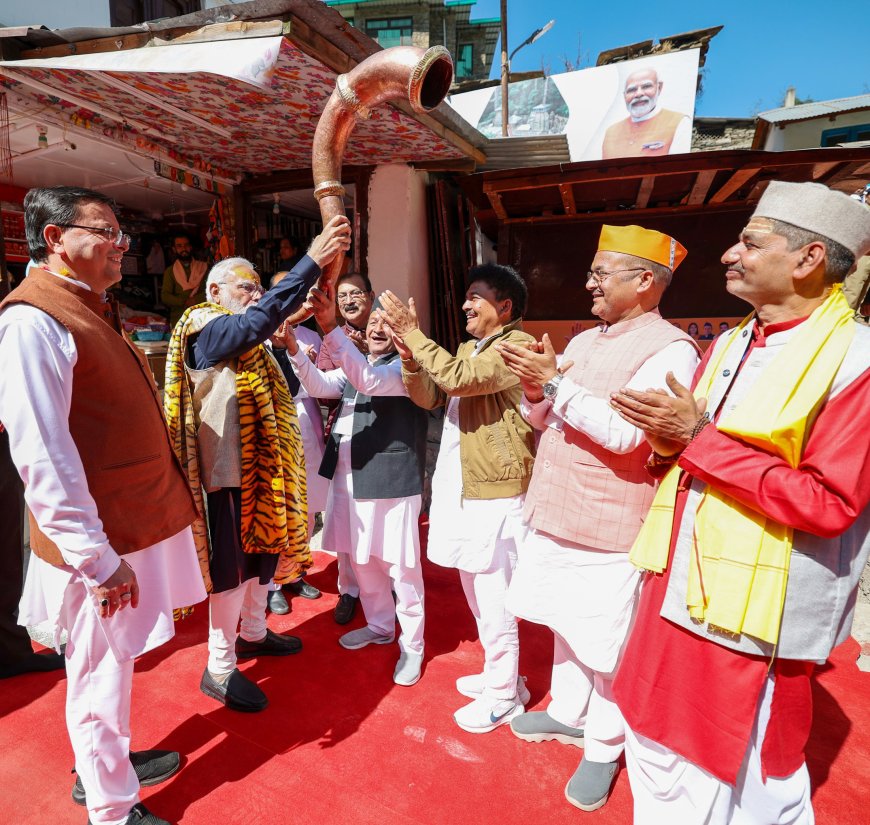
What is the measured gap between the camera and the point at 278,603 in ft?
11.4

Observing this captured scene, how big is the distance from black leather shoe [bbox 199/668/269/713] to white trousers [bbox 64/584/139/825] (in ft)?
2.25

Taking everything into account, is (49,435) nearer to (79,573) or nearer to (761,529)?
(79,573)

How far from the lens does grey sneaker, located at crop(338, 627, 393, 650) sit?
3.07 metres

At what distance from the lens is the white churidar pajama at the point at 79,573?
152cm

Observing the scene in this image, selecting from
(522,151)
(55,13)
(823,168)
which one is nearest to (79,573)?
(522,151)

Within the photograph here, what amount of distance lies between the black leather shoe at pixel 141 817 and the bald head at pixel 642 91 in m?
13.5

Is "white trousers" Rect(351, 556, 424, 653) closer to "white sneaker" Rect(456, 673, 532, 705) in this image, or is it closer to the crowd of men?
the crowd of men

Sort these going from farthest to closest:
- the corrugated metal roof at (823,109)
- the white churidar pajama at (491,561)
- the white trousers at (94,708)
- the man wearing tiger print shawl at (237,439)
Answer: the corrugated metal roof at (823,109) < the white churidar pajama at (491,561) < the man wearing tiger print shawl at (237,439) < the white trousers at (94,708)

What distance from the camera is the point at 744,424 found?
1327mm

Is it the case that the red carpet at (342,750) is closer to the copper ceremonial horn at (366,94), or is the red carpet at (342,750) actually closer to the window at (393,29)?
the copper ceremonial horn at (366,94)

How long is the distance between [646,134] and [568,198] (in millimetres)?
8218

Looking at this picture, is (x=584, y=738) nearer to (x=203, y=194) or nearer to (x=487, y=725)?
(x=487, y=725)

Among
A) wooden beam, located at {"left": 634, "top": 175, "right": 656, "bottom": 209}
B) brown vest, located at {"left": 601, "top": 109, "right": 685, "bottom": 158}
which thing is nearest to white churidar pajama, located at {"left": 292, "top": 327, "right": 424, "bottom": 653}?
wooden beam, located at {"left": 634, "top": 175, "right": 656, "bottom": 209}

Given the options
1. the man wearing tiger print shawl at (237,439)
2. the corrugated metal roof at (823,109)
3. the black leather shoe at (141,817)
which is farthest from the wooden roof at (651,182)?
the corrugated metal roof at (823,109)
